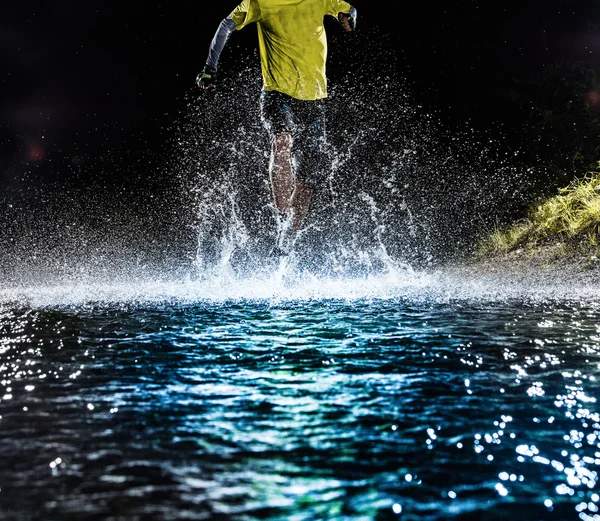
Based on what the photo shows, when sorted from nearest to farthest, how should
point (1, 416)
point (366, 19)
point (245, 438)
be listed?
point (245, 438)
point (1, 416)
point (366, 19)

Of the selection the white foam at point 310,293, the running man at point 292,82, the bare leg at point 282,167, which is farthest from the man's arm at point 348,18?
the white foam at point 310,293

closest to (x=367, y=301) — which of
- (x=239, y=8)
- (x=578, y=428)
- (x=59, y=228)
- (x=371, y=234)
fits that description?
(x=578, y=428)

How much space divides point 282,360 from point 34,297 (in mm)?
2638

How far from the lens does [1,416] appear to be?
4.01 ft

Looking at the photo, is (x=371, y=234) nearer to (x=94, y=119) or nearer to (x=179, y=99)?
(x=179, y=99)

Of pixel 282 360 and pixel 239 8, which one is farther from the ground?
pixel 239 8

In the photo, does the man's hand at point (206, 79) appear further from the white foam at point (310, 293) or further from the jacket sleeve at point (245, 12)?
the white foam at point (310, 293)

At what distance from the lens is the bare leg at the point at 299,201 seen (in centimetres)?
461

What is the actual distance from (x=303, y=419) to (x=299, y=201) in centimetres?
356

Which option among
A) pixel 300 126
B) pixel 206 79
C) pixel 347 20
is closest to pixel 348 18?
pixel 347 20

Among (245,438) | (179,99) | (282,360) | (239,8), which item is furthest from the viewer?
(179,99)

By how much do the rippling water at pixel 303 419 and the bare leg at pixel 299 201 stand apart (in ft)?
7.52

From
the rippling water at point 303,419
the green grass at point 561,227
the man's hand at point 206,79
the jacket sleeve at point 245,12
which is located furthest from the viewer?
the green grass at point 561,227

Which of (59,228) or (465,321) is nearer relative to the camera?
→ (465,321)
